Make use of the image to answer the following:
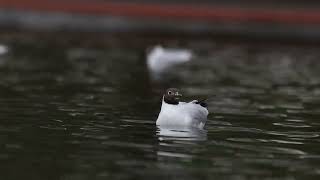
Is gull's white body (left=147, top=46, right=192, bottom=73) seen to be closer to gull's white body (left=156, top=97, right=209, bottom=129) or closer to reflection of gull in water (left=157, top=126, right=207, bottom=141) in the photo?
gull's white body (left=156, top=97, right=209, bottom=129)

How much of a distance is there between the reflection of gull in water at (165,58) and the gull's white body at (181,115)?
58.2 feet

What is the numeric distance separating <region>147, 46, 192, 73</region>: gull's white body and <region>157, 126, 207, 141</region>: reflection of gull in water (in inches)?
A: 713

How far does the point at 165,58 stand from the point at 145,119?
58.9 feet

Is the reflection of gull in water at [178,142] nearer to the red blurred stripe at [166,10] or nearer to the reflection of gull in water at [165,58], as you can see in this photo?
the reflection of gull in water at [165,58]

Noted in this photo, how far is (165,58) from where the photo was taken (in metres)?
38.6

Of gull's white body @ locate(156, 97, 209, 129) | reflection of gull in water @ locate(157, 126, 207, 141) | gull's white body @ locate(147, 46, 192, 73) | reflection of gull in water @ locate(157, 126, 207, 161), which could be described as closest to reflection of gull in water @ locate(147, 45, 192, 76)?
gull's white body @ locate(147, 46, 192, 73)

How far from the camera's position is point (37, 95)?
82.1ft

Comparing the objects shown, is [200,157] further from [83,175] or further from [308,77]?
[308,77]

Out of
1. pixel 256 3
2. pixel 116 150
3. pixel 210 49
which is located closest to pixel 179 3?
pixel 256 3

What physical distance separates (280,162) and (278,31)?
37.1 metres

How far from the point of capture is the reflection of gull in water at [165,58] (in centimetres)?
3753

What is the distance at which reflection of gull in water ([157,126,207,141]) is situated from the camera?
17719mm

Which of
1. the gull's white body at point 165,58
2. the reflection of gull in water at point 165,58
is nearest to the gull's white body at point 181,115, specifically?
the reflection of gull in water at point 165,58

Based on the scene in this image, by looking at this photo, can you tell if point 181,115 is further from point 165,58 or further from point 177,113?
point 165,58
